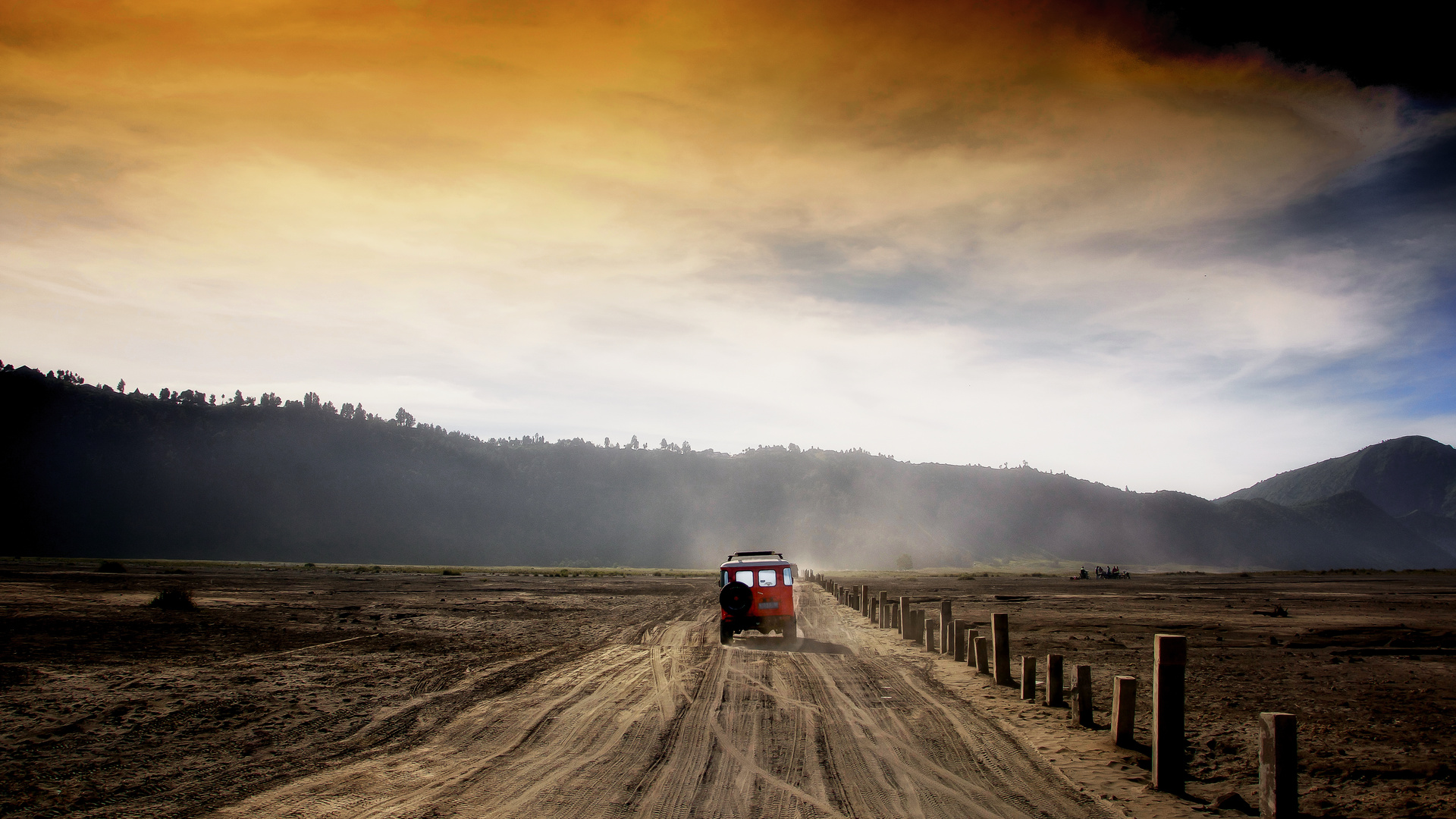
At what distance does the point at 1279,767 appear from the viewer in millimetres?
5715

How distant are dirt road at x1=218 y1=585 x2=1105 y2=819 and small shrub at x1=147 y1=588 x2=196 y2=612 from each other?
1582 centimetres

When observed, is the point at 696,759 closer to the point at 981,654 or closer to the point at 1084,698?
the point at 1084,698

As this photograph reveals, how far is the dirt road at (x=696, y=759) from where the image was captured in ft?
20.4

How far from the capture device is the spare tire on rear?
17.6 meters

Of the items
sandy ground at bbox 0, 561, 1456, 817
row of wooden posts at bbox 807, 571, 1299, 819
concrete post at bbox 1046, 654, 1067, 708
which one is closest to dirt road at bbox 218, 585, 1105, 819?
sandy ground at bbox 0, 561, 1456, 817

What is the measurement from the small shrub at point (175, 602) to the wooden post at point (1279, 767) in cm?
2603

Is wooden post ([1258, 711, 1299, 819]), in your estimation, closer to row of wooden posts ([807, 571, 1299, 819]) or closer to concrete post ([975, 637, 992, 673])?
row of wooden posts ([807, 571, 1299, 819])

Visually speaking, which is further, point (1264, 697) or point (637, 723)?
point (1264, 697)

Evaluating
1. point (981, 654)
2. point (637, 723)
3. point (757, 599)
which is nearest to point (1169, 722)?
point (637, 723)

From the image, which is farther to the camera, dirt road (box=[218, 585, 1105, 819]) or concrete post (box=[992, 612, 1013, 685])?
concrete post (box=[992, 612, 1013, 685])

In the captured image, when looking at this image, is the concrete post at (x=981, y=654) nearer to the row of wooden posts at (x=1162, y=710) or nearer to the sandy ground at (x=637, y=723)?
the row of wooden posts at (x=1162, y=710)

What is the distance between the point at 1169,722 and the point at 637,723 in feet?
19.0

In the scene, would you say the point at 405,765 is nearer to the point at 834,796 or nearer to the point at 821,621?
the point at 834,796

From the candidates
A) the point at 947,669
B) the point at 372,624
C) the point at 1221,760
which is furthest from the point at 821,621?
the point at 1221,760
